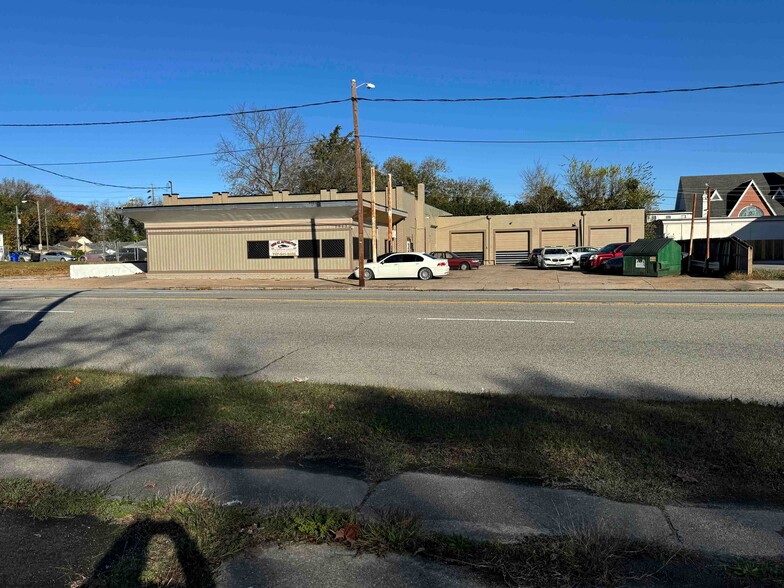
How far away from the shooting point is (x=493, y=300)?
17.3 metres

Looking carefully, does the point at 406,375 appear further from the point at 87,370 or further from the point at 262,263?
the point at 262,263

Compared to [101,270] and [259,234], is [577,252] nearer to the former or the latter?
[259,234]

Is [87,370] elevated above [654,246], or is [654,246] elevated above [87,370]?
[654,246]

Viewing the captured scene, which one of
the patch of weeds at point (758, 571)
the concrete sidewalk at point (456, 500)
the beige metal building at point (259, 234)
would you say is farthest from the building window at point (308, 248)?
the patch of weeds at point (758, 571)

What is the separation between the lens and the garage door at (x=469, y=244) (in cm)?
5416

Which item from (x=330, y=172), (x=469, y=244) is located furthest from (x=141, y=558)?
(x=330, y=172)

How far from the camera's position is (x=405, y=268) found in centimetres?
2998

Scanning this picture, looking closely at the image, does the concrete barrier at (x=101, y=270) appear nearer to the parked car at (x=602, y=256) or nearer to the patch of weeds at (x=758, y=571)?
the parked car at (x=602, y=256)

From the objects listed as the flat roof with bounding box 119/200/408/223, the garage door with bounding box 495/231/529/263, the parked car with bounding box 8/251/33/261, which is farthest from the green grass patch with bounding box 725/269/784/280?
the parked car with bounding box 8/251/33/261

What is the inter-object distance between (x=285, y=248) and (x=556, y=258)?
58.5 feet

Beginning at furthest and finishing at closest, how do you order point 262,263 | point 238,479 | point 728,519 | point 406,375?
point 262,263 < point 406,375 < point 238,479 < point 728,519

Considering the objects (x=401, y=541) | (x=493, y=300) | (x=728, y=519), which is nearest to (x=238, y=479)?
(x=401, y=541)

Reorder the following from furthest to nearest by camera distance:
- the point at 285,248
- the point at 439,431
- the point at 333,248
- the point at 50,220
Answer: the point at 50,220 < the point at 285,248 < the point at 333,248 < the point at 439,431

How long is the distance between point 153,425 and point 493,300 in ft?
41.8
